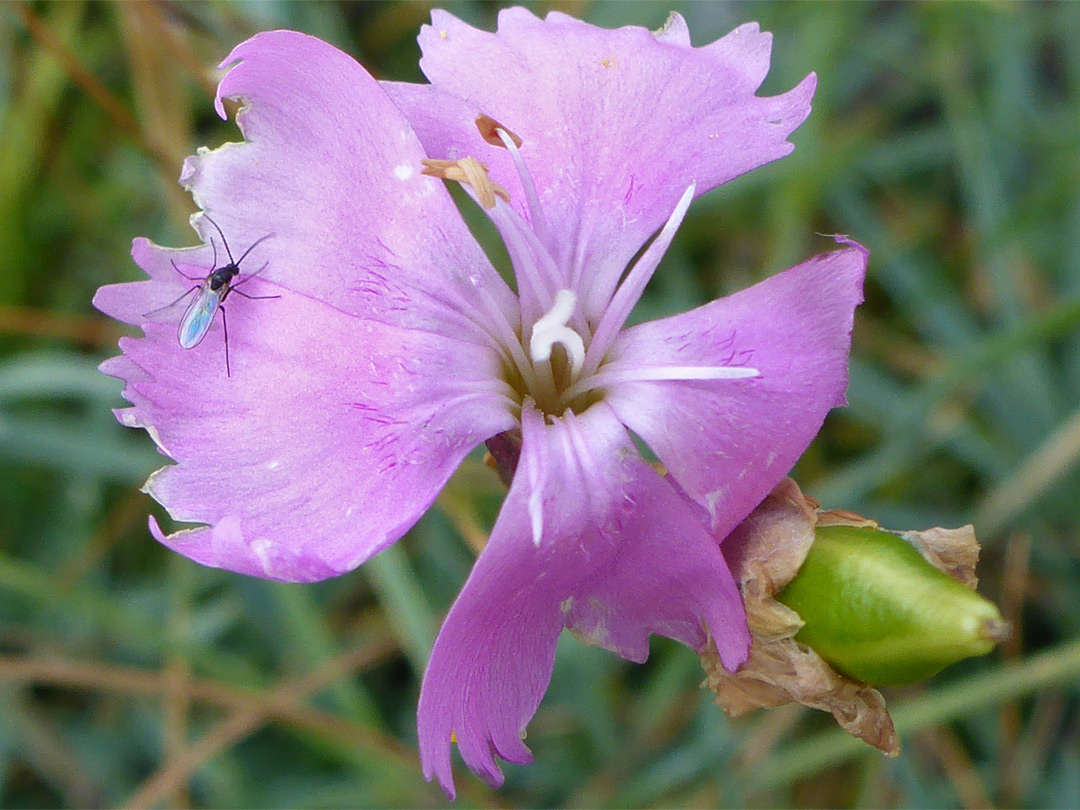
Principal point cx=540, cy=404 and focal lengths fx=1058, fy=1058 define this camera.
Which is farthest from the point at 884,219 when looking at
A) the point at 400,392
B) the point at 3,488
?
the point at 3,488

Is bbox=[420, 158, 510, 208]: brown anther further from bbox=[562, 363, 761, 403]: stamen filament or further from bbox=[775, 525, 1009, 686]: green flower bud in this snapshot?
bbox=[775, 525, 1009, 686]: green flower bud

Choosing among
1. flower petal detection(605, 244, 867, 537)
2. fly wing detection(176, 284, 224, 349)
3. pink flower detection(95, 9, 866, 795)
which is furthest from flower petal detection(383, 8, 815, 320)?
fly wing detection(176, 284, 224, 349)

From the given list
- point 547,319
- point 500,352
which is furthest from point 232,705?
point 547,319

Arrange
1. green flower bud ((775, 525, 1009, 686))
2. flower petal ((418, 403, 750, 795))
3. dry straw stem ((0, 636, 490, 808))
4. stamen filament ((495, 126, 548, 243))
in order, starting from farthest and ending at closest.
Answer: dry straw stem ((0, 636, 490, 808))
stamen filament ((495, 126, 548, 243))
flower petal ((418, 403, 750, 795))
green flower bud ((775, 525, 1009, 686))

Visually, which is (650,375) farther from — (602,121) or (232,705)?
(232,705)

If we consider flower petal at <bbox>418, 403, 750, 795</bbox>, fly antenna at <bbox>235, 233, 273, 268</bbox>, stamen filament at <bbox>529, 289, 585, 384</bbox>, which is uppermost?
fly antenna at <bbox>235, 233, 273, 268</bbox>
